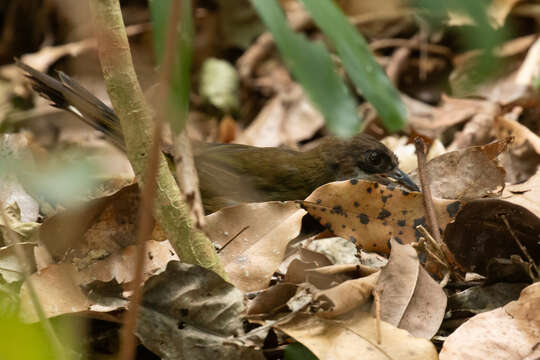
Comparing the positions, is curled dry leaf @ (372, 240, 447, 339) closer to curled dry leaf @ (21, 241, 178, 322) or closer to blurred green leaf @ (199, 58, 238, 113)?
curled dry leaf @ (21, 241, 178, 322)

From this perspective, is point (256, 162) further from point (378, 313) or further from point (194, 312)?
point (378, 313)

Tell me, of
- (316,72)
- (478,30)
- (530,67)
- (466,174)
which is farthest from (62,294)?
(530,67)

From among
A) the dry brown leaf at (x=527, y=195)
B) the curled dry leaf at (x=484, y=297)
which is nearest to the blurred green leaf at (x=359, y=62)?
the curled dry leaf at (x=484, y=297)

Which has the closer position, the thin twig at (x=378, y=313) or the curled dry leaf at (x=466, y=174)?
the thin twig at (x=378, y=313)

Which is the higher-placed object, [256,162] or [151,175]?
[151,175]

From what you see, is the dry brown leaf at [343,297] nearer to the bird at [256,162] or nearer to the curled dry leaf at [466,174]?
the curled dry leaf at [466,174]

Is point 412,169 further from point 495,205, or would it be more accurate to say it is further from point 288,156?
point 495,205
